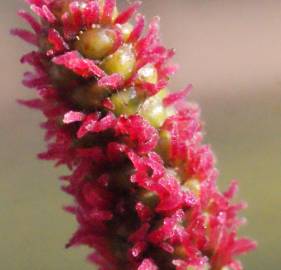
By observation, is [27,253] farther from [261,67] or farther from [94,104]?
[94,104]

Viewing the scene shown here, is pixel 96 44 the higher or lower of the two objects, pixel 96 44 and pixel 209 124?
the lower

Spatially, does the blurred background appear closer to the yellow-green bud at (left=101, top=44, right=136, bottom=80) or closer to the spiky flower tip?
the spiky flower tip

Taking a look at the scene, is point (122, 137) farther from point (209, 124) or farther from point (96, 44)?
point (209, 124)

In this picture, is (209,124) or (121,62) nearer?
(121,62)

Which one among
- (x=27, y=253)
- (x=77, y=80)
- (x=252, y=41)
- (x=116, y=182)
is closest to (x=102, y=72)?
(x=77, y=80)

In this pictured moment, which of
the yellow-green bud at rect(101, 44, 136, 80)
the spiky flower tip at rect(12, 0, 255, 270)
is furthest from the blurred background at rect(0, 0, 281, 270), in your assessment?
the yellow-green bud at rect(101, 44, 136, 80)

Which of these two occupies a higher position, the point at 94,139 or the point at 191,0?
the point at 191,0

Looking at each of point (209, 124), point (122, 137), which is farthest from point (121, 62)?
point (209, 124)
